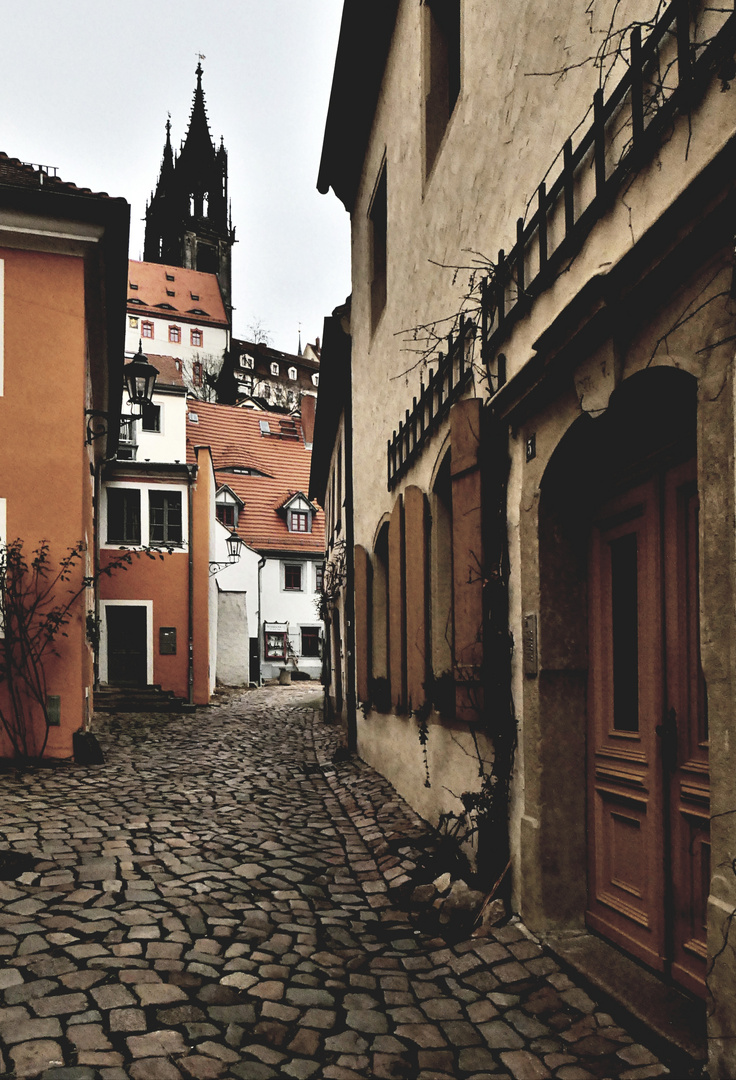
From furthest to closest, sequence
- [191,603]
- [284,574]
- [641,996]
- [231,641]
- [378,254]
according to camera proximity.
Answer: [284,574], [231,641], [191,603], [378,254], [641,996]

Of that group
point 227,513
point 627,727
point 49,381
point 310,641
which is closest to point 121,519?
point 49,381

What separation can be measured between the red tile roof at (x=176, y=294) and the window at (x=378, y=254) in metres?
57.5

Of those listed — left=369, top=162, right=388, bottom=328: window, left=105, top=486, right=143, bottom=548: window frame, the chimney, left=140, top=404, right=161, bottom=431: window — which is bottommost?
left=105, top=486, right=143, bottom=548: window frame

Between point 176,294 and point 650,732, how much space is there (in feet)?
227

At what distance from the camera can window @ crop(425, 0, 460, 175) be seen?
259 inches

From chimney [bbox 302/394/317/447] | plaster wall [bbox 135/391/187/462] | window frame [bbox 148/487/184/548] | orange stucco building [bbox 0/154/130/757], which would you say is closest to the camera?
orange stucco building [bbox 0/154/130/757]

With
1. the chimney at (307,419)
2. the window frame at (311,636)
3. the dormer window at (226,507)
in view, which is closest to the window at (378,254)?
the dormer window at (226,507)

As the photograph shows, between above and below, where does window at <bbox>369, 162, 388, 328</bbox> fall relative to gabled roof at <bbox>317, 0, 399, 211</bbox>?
below

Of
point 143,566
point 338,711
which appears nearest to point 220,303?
point 143,566

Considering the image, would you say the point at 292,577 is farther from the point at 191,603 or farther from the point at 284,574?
the point at 191,603

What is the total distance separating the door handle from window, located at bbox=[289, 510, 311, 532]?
103ft

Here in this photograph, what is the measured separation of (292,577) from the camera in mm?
33625

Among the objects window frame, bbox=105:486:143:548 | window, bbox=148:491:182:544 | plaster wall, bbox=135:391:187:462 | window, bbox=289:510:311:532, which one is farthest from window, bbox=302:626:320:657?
window frame, bbox=105:486:143:548

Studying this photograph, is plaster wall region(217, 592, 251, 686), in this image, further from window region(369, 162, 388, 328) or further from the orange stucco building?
window region(369, 162, 388, 328)
